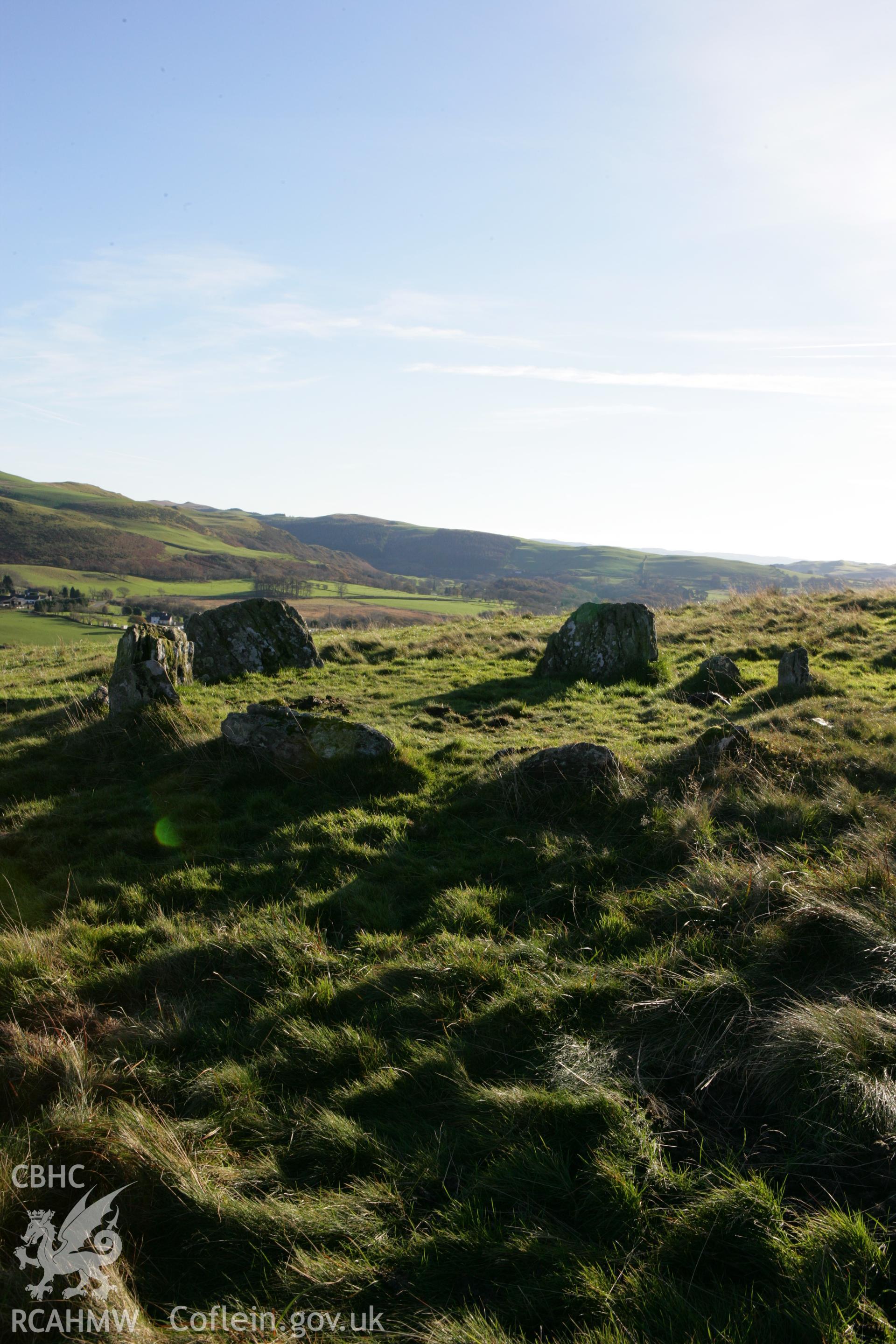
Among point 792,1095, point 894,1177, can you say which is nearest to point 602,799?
point 792,1095

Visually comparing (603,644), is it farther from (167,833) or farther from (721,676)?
(167,833)

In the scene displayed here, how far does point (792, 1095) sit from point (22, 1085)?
421 centimetres

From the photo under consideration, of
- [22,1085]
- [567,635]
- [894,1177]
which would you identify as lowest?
[22,1085]

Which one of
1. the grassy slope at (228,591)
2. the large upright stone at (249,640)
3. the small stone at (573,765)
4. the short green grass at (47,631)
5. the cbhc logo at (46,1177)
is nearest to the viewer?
the cbhc logo at (46,1177)

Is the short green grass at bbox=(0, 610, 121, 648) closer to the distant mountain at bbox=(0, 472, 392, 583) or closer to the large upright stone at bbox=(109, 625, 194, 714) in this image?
the large upright stone at bbox=(109, 625, 194, 714)

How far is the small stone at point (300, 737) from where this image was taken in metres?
8.75

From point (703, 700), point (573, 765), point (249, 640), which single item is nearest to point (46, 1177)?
point (573, 765)

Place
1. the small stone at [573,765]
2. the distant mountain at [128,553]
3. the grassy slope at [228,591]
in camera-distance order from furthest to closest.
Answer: the distant mountain at [128,553] < the grassy slope at [228,591] < the small stone at [573,765]

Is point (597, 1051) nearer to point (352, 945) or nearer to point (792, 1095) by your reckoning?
point (792, 1095)

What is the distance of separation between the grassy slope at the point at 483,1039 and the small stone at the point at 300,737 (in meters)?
0.35

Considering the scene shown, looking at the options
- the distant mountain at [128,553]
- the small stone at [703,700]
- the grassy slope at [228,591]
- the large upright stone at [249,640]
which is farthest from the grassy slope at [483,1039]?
the distant mountain at [128,553]

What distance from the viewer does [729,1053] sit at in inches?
147

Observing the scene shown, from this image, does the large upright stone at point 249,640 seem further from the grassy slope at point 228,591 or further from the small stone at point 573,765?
the grassy slope at point 228,591

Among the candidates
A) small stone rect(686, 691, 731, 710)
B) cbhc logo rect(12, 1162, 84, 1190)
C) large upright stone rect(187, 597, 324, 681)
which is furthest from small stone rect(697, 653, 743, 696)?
cbhc logo rect(12, 1162, 84, 1190)
